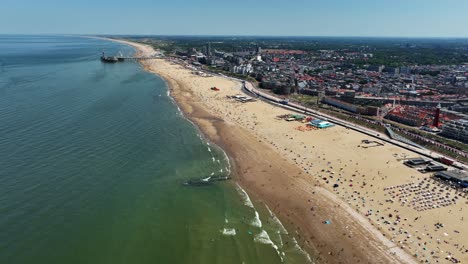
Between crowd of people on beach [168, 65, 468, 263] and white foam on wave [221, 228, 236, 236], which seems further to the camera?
white foam on wave [221, 228, 236, 236]

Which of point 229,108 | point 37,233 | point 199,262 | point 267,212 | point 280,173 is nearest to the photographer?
point 199,262

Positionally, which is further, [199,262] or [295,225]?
[295,225]

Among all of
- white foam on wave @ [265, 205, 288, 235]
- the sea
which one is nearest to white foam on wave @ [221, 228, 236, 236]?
the sea

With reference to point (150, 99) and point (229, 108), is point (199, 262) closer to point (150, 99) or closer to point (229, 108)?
point (229, 108)

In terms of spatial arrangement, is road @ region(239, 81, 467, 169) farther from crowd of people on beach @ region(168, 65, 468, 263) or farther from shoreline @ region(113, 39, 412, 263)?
shoreline @ region(113, 39, 412, 263)

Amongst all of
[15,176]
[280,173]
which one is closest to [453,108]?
[280,173]

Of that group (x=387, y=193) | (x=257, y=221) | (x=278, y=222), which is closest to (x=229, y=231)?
(x=257, y=221)
